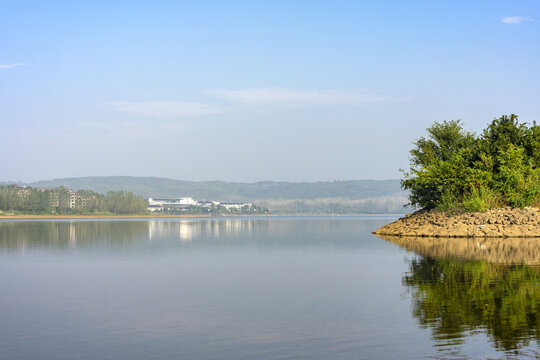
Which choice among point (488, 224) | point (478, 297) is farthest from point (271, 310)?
point (488, 224)

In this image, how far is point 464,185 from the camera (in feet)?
209

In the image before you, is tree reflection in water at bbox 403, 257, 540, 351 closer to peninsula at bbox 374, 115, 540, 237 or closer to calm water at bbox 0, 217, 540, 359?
calm water at bbox 0, 217, 540, 359

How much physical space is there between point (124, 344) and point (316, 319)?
17.6 feet

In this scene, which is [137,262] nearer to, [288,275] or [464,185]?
[288,275]

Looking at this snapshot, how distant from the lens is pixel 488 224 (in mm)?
57812

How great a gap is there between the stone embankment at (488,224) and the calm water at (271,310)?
82.9 ft

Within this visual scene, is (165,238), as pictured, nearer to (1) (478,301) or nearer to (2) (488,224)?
(2) (488,224)

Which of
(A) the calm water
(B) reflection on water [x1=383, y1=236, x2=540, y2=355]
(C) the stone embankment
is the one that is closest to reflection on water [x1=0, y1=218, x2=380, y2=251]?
(C) the stone embankment

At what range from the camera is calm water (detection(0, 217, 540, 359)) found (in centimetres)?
1322

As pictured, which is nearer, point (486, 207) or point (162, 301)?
point (162, 301)

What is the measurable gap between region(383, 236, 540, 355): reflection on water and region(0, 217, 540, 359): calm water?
0.04 metres

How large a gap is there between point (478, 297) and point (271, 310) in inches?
261

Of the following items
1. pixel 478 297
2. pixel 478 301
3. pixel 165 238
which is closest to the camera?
pixel 478 301

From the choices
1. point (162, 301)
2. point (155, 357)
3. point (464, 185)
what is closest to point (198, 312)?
point (162, 301)
